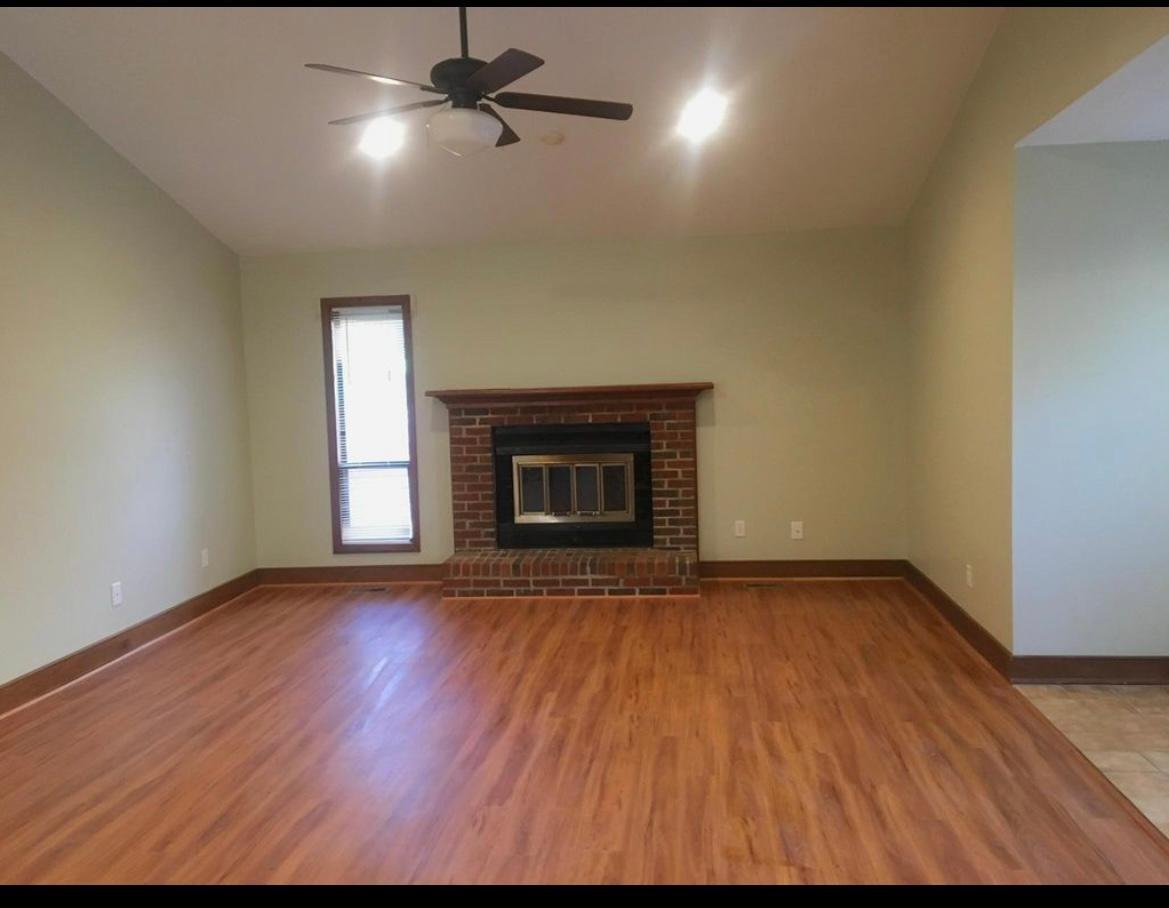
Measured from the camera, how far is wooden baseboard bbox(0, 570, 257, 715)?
329 centimetres

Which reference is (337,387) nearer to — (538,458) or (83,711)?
(538,458)

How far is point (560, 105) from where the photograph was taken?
2652 millimetres

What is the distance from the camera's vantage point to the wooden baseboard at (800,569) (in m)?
5.10

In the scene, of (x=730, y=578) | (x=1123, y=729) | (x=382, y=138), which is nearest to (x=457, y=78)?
(x=382, y=138)

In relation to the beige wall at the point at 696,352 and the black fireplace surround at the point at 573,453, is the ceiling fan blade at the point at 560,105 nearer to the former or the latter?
the beige wall at the point at 696,352

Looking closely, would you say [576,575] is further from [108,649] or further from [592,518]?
[108,649]

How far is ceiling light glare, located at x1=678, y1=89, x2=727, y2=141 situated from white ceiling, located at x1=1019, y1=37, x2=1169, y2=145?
1435 mm

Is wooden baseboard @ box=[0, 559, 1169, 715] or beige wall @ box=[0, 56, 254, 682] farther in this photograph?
beige wall @ box=[0, 56, 254, 682]

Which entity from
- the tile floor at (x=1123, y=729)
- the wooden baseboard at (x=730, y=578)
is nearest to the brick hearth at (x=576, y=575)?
the wooden baseboard at (x=730, y=578)

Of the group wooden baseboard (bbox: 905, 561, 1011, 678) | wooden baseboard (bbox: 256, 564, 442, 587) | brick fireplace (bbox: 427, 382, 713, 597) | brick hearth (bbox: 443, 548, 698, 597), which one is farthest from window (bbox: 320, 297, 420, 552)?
wooden baseboard (bbox: 905, 561, 1011, 678)

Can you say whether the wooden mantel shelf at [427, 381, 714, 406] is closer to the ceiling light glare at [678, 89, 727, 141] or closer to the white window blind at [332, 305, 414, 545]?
the white window blind at [332, 305, 414, 545]
